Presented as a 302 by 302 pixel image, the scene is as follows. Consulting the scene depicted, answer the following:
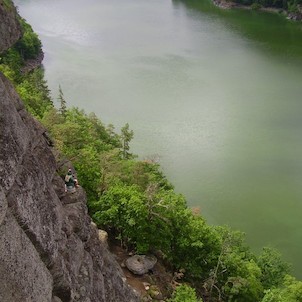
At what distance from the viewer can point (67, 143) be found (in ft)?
75.0

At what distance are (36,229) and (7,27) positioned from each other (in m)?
4.99

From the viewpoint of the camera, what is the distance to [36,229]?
9266 millimetres

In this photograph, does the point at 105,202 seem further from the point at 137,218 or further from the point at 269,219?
the point at 269,219

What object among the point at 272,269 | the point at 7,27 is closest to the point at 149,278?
the point at 272,269

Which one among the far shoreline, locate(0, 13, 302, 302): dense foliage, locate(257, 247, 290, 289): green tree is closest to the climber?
locate(0, 13, 302, 302): dense foliage

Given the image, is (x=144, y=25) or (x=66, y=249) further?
(x=144, y=25)

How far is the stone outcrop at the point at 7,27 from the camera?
10.3 meters

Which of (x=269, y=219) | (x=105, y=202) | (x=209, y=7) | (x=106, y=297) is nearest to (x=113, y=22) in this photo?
(x=209, y=7)

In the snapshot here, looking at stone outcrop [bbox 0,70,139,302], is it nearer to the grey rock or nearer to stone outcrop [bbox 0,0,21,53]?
stone outcrop [bbox 0,0,21,53]

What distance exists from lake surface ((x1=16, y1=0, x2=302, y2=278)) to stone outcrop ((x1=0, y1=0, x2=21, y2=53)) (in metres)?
20.3

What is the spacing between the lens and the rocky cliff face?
830 cm

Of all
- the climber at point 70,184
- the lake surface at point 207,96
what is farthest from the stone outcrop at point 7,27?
the lake surface at point 207,96

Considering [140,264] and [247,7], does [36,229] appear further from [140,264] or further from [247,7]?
[247,7]

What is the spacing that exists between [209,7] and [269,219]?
255ft
